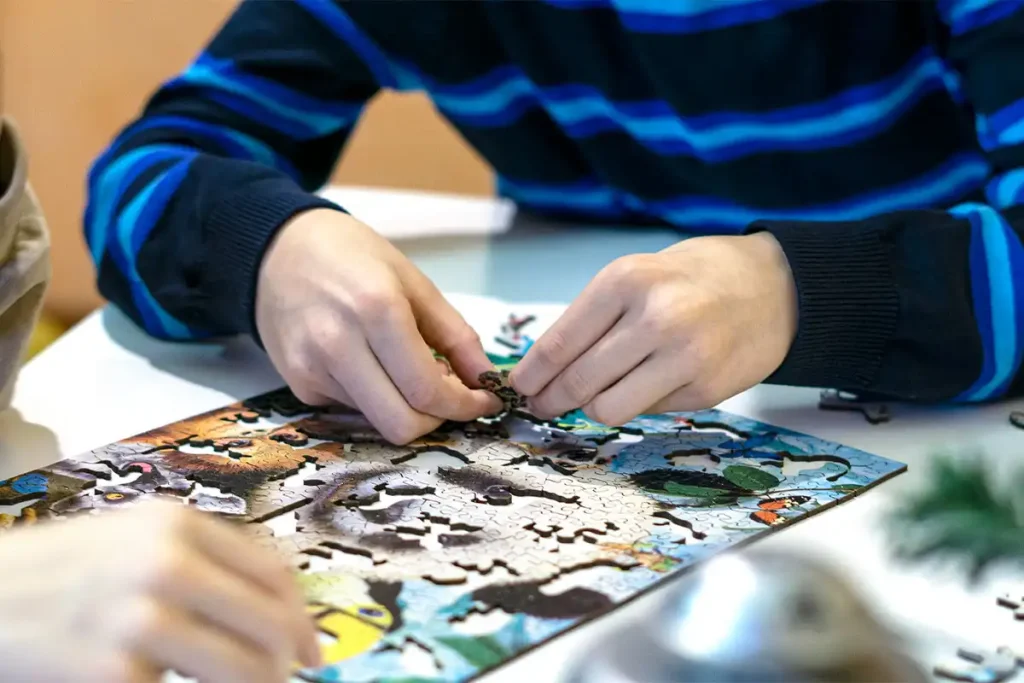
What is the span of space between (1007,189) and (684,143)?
35cm

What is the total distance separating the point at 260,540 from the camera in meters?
0.61

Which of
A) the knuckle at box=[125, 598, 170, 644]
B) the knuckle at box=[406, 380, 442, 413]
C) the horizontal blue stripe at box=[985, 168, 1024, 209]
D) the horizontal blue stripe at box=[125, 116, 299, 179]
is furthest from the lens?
the horizontal blue stripe at box=[125, 116, 299, 179]

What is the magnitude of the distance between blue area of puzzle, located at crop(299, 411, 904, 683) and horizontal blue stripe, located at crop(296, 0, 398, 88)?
57 centimetres

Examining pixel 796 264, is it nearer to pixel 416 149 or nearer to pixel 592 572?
pixel 592 572

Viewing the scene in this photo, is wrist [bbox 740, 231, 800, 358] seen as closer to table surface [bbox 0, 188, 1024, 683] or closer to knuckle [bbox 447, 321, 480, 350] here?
table surface [bbox 0, 188, 1024, 683]

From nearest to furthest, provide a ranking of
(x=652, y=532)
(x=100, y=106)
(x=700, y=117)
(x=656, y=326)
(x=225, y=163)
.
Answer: (x=652, y=532), (x=656, y=326), (x=225, y=163), (x=700, y=117), (x=100, y=106)

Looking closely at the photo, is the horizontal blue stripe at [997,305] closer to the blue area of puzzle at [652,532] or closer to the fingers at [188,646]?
the blue area of puzzle at [652,532]

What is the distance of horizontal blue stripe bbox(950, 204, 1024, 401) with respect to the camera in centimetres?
81

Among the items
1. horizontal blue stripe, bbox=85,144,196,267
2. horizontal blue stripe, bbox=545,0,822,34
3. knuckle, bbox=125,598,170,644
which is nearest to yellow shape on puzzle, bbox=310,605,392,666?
knuckle, bbox=125,598,170,644

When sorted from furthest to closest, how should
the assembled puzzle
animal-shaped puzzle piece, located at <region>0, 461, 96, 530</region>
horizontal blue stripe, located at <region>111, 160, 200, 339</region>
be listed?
horizontal blue stripe, located at <region>111, 160, 200, 339</region> → animal-shaped puzzle piece, located at <region>0, 461, 96, 530</region> → the assembled puzzle

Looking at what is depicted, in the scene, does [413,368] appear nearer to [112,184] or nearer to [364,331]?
[364,331]

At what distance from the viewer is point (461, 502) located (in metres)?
0.66

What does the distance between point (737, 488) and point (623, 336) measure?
0.13m

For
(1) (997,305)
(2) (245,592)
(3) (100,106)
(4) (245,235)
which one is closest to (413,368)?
(4) (245,235)
